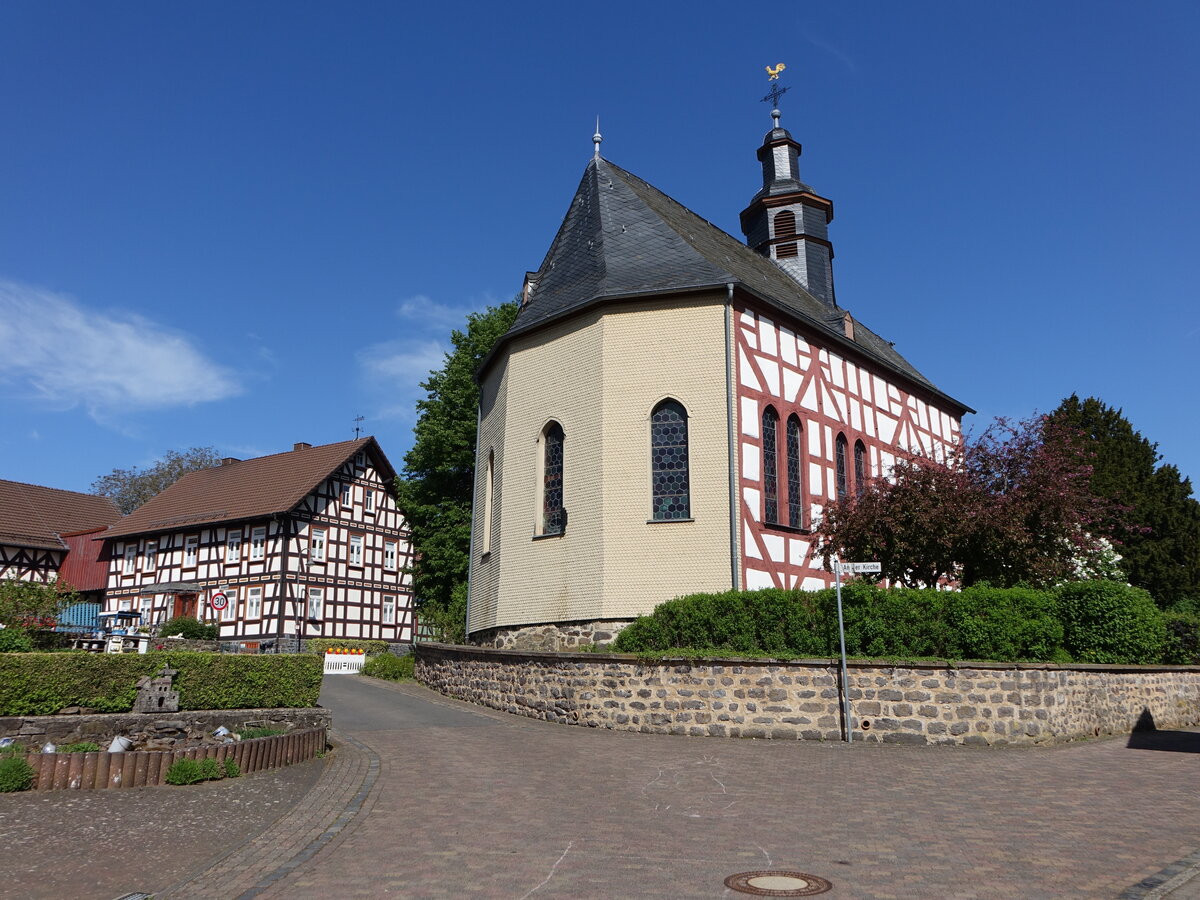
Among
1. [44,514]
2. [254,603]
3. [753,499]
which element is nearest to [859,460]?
[753,499]

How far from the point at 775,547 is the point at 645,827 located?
10992 millimetres

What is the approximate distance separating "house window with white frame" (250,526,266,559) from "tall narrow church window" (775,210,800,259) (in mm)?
21877

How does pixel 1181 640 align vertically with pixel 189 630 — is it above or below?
below

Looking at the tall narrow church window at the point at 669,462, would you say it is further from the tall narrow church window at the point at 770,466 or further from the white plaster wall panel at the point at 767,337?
the white plaster wall panel at the point at 767,337

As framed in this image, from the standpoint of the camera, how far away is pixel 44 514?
46.0 m

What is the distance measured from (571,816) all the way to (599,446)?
1090 cm

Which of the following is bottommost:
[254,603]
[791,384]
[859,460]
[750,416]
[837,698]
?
[837,698]

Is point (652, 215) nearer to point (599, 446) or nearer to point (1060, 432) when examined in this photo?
point (599, 446)

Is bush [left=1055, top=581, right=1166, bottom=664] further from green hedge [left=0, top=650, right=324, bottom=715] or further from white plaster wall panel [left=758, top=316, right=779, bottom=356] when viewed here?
green hedge [left=0, top=650, right=324, bottom=715]

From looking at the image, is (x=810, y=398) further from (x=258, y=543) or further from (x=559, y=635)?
(x=258, y=543)

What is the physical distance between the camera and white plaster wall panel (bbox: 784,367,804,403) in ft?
65.3

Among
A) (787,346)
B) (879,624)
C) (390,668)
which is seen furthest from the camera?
(390,668)

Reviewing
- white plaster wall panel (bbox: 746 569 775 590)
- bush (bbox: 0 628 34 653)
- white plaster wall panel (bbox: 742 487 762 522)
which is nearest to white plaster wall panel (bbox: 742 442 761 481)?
white plaster wall panel (bbox: 742 487 762 522)

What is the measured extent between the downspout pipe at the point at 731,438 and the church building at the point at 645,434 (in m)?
0.03
